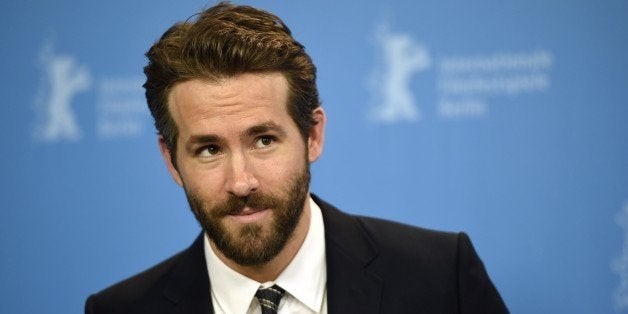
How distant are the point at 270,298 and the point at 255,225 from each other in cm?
23

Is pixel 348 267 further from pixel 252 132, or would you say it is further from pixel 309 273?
pixel 252 132

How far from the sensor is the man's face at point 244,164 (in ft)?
7.34

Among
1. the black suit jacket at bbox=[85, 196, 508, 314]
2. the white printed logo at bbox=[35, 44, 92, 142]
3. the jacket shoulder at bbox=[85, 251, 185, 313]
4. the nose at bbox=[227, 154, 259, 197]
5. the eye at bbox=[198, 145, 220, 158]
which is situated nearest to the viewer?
the nose at bbox=[227, 154, 259, 197]

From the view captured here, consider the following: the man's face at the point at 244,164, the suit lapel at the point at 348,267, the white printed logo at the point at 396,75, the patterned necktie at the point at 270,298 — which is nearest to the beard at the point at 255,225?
the man's face at the point at 244,164

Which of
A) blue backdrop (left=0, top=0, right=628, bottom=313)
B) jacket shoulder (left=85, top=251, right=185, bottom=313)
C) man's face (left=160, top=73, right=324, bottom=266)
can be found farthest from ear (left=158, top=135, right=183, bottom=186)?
blue backdrop (left=0, top=0, right=628, bottom=313)

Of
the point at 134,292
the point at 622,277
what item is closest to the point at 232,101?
the point at 134,292

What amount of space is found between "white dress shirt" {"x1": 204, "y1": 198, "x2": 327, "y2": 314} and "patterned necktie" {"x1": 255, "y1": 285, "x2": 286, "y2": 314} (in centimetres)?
1

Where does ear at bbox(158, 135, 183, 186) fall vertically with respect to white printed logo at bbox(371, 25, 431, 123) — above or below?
below

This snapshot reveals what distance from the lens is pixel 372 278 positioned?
244 centimetres

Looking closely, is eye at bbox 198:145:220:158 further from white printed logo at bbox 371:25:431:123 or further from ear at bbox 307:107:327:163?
white printed logo at bbox 371:25:431:123

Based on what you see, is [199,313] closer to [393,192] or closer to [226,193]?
[226,193]

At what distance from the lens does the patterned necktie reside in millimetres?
2336

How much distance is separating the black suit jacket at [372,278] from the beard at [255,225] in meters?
0.22

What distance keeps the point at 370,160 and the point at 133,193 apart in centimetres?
92
